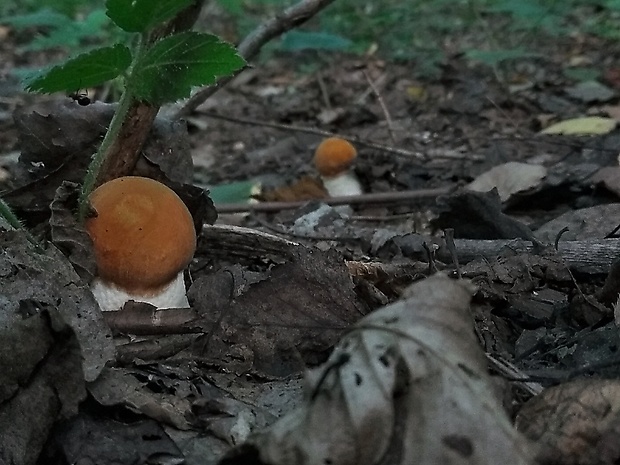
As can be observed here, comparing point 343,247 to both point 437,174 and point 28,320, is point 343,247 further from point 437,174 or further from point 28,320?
point 437,174

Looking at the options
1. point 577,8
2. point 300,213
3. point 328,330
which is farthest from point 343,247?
point 577,8

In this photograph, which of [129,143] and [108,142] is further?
[129,143]

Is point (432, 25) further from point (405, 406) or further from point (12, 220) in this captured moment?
point (405, 406)

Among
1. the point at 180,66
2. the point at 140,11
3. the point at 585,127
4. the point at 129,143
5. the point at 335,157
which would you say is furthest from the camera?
the point at 585,127

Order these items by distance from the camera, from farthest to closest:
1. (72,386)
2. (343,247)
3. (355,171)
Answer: (355,171) < (343,247) < (72,386)

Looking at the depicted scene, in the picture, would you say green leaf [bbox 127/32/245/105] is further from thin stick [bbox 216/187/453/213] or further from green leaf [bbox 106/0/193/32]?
thin stick [bbox 216/187/453/213]

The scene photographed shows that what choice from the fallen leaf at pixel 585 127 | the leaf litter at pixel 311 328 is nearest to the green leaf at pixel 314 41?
the fallen leaf at pixel 585 127

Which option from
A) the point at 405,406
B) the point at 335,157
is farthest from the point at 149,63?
the point at 335,157

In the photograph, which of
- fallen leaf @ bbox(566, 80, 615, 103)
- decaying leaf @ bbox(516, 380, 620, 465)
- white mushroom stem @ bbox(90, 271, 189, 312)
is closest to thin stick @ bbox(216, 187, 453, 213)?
white mushroom stem @ bbox(90, 271, 189, 312)
